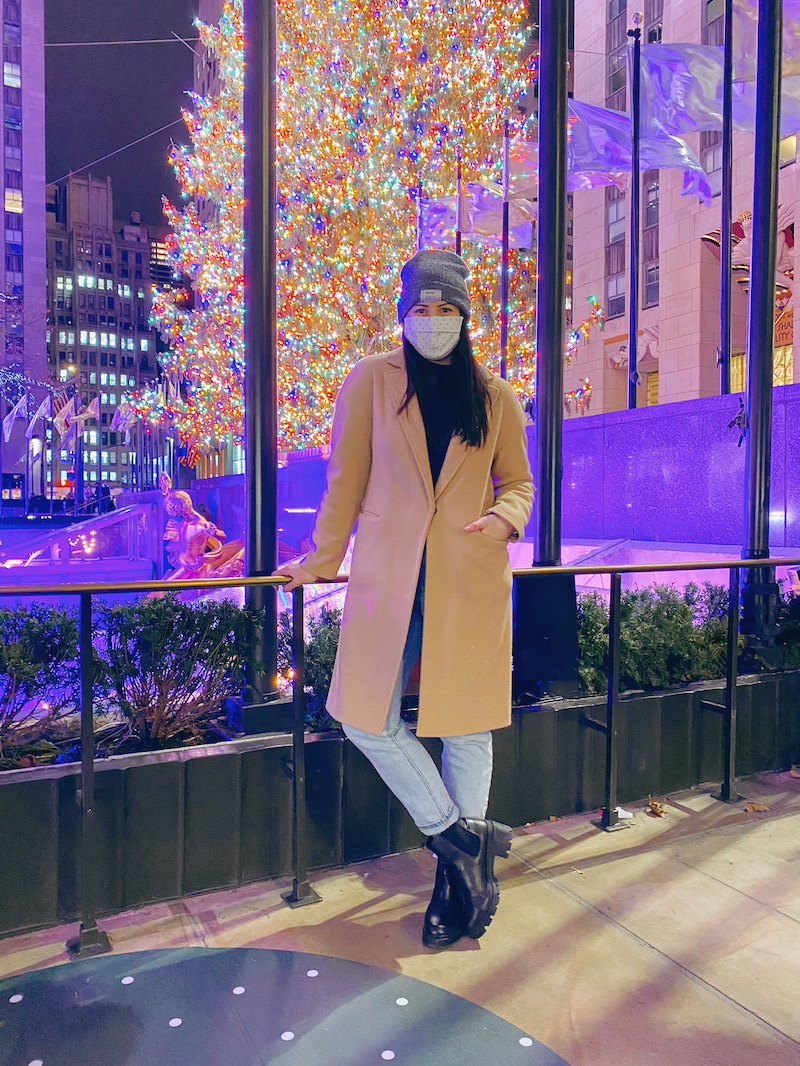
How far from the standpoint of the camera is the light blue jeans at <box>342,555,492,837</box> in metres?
2.69

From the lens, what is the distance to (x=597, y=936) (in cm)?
282

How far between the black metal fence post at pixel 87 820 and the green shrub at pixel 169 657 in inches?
16.5

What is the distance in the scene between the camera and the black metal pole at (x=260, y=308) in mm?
3721

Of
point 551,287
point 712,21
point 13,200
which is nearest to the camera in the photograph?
point 551,287

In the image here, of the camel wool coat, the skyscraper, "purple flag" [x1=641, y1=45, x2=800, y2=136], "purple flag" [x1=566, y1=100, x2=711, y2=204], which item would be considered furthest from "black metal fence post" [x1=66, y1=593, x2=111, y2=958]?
the skyscraper

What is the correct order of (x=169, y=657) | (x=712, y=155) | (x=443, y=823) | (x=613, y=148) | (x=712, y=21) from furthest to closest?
(x=712, y=155)
(x=712, y=21)
(x=613, y=148)
(x=169, y=657)
(x=443, y=823)

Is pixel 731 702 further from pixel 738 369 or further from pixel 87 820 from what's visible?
pixel 738 369

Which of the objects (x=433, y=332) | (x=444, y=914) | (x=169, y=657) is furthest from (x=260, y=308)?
(x=444, y=914)

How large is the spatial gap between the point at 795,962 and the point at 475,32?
55.6 ft

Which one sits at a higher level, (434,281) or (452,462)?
(434,281)

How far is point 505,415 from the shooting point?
9.11 ft

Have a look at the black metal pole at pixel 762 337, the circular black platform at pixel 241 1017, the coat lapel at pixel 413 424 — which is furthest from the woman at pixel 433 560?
the black metal pole at pixel 762 337

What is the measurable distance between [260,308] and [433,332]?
4.63 ft

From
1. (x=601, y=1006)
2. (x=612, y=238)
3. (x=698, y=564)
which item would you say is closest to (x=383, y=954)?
(x=601, y=1006)
